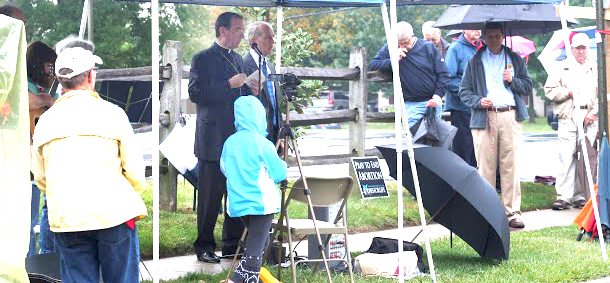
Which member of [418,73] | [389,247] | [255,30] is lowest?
[389,247]

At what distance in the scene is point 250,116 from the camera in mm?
7375

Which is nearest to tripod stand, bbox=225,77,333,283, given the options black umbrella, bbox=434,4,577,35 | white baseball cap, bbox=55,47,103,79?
white baseball cap, bbox=55,47,103,79

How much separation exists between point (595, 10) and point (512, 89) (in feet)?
5.29

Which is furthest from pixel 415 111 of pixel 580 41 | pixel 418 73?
pixel 580 41

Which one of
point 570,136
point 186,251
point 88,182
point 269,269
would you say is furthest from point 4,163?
point 570,136

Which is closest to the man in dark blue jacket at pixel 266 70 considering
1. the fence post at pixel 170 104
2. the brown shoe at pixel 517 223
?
the fence post at pixel 170 104

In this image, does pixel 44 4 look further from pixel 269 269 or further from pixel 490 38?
pixel 269 269

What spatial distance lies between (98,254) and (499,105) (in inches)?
251

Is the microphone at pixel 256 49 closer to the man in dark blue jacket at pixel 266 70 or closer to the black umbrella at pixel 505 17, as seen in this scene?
the man in dark blue jacket at pixel 266 70

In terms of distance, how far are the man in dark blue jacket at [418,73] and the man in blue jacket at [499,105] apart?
1.45ft

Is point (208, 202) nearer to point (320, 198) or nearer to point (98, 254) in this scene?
point (320, 198)

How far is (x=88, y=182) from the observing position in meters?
5.49

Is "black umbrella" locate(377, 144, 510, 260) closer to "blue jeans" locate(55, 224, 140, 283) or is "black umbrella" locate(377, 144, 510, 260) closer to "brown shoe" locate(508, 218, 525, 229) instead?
"brown shoe" locate(508, 218, 525, 229)

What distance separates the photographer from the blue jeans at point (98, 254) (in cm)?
559
